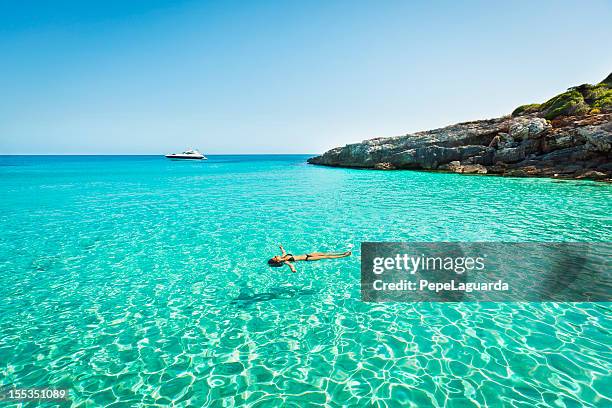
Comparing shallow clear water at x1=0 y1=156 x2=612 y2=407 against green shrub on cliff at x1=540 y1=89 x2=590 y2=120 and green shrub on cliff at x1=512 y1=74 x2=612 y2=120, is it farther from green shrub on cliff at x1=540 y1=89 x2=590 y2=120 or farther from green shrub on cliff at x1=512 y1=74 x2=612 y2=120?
green shrub on cliff at x1=512 y1=74 x2=612 y2=120

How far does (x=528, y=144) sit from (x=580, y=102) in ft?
42.0

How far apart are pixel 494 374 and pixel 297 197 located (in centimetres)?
2222

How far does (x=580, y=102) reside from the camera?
44.3 m

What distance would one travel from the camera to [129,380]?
5.73 metres

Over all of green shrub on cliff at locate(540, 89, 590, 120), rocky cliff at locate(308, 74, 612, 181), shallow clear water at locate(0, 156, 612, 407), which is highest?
green shrub on cliff at locate(540, 89, 590, 120)

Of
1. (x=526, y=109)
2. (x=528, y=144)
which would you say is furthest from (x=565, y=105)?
(x=528, y=144)

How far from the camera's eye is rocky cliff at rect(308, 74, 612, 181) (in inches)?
1351

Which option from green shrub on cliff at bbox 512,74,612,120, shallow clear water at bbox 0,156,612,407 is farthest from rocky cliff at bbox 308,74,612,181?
shallow clear water at bbox 0,156,612,407

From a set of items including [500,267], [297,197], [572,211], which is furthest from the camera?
[297,197]

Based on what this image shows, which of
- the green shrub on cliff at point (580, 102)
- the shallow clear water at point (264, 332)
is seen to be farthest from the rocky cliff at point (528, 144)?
the shallow clear water at point (264, 332)

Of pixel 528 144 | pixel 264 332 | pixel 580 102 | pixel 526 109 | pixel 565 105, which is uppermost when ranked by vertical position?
pixel 526 109

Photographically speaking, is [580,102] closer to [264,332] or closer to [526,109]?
[526,109]

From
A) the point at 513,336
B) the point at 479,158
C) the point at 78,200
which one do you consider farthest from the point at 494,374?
the point at 479,158

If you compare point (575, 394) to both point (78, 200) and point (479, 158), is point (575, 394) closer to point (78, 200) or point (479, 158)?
point (78, 200)
